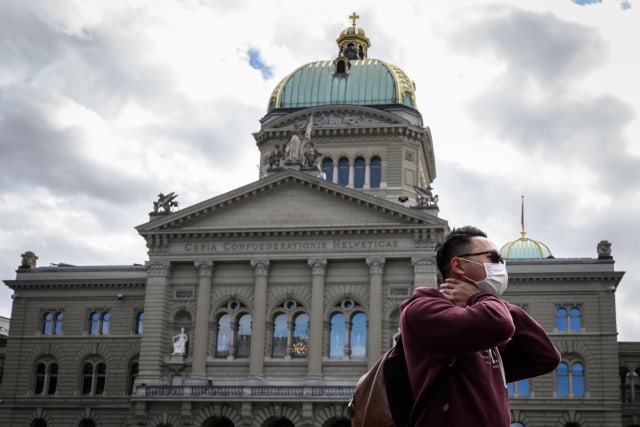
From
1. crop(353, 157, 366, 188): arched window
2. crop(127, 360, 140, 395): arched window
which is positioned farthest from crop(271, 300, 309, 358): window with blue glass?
crop(353, 157, 366, 188): arched window

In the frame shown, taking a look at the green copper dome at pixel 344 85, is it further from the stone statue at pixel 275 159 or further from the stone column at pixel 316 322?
→ the stone column at pixel 316 322

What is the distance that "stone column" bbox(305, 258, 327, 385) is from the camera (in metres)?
47.6

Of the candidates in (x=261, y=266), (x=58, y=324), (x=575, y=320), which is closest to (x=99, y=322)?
(x=58, y=324)

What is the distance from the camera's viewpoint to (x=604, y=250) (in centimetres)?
5700

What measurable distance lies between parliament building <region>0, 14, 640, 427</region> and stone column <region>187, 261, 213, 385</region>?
78 mm

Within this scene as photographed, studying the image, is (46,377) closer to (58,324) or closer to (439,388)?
(58,324)

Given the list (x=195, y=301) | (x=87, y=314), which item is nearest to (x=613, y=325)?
(x=195, y=301)

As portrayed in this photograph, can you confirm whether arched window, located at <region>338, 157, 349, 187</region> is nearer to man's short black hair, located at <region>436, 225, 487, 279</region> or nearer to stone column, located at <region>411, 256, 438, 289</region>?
stone column, located at <region>411, 256, 438, 289</region>

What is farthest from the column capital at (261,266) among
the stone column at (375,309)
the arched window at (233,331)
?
the stone column at (375,309)

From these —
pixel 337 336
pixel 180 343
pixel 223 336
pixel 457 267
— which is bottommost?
pixel 457 267

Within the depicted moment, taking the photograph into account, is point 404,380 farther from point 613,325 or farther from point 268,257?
point 613,325

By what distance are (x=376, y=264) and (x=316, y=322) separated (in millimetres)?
4271

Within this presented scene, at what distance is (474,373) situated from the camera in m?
5.13

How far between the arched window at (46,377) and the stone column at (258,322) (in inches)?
689
